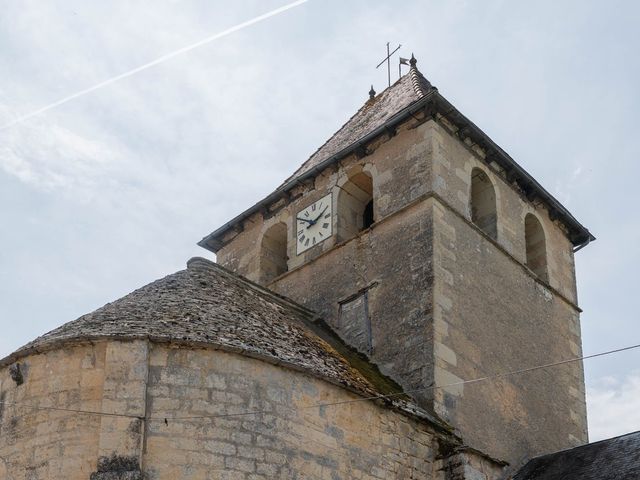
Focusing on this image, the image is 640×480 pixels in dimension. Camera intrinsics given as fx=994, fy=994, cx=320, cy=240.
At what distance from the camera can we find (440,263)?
1233cm

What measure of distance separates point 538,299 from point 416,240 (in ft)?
8.18

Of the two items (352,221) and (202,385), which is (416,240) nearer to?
(352,221)

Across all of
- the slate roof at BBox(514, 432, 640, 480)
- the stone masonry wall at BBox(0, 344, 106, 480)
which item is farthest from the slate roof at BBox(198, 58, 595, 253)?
the stone masonry wall at BBox(0, 344, 106, 480)

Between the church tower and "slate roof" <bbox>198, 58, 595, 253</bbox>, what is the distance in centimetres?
3

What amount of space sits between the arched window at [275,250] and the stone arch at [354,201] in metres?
1.33

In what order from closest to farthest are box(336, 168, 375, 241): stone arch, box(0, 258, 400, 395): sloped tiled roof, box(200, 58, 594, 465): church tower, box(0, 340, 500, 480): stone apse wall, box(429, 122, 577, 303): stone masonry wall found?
box(0, 340, 500, 480): stone apse wall < box(0, 258, 400, 395): sloped tiled roof < box(200, 58, 594, 465): church tower < box(429, 122, 577, 303): stone masonry wall < box(336, 168, 375, 241): stone arch

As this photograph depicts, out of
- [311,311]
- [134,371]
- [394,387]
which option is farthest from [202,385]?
[311,311]

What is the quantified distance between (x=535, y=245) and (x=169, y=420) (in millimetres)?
7771

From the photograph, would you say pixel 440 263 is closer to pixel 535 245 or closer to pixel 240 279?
pixel 240 279

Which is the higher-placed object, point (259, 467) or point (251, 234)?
point (251, 234)

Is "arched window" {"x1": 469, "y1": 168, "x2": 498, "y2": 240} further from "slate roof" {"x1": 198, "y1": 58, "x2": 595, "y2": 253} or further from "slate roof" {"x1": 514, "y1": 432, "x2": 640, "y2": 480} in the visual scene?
"slate roof" {"x1": 514, "y1": 432, "x2": 640, "y2": 480}

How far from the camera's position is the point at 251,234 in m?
15.6

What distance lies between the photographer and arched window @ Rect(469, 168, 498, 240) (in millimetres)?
13930

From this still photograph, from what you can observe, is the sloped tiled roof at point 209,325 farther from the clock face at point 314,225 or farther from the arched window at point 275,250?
the arched window at point 275,250
